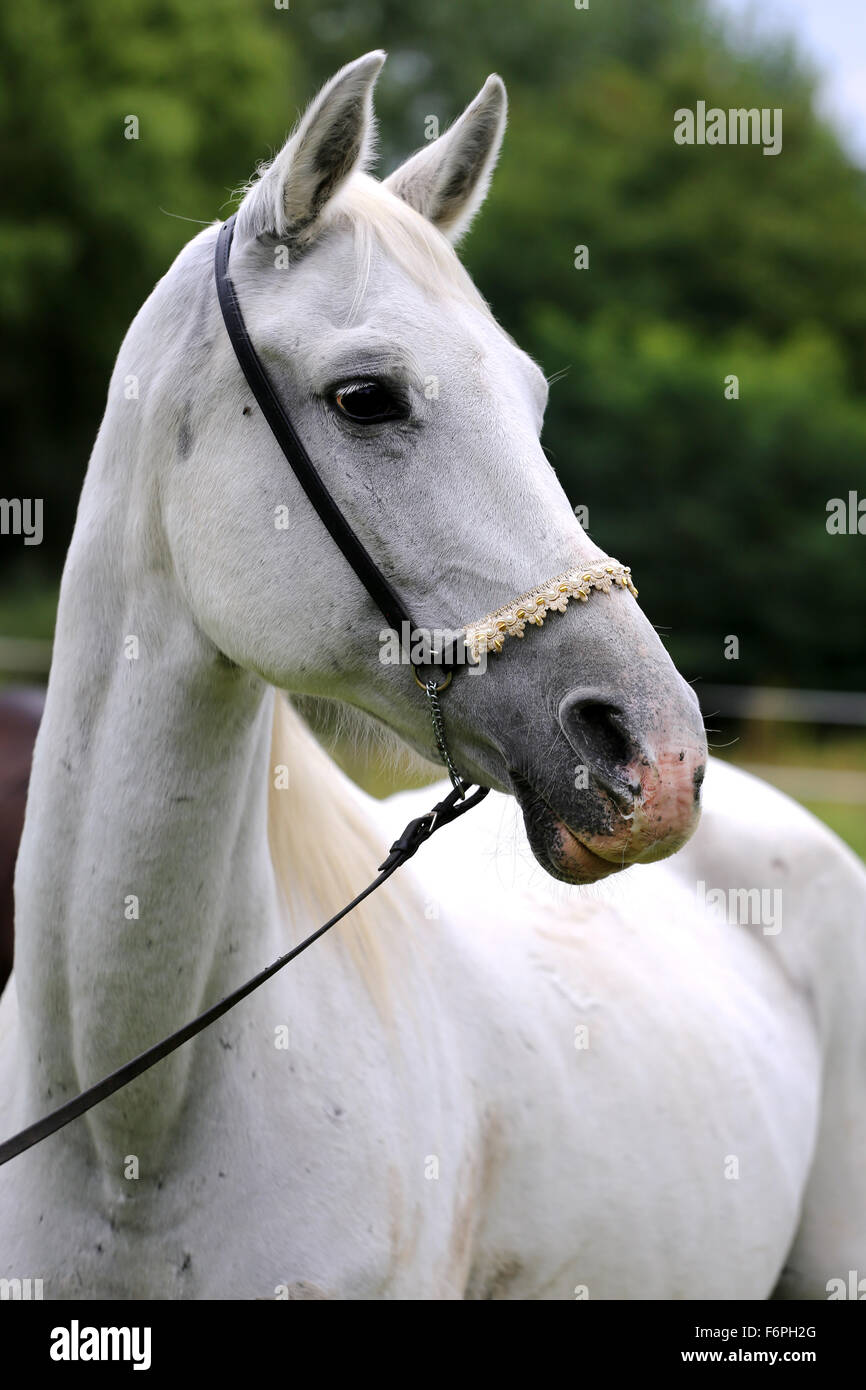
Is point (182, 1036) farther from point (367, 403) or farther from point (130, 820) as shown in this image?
point (367, 403)

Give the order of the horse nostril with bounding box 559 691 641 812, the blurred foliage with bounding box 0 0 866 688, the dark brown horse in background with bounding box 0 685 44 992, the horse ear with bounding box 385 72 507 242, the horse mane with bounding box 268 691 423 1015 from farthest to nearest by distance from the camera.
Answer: the blurred foliage with bounding box 0 0 866 688 → the dark brown horse in background with bounding box 0 685 44 992 → the horse mane with bounding box 268 691 423 1015 → the horse ear with bounding box 385 72 507 242 → the horse nostril with bounding box 559 691 641 812

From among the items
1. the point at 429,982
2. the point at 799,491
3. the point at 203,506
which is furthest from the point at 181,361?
the point at 799,491

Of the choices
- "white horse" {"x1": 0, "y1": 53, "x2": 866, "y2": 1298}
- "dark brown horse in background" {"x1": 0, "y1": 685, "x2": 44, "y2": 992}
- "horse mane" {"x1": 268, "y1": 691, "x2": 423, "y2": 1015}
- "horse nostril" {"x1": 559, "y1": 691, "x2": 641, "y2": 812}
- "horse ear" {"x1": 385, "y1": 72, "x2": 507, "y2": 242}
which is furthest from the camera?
"dark brown horse in background" {"x1": 0, "y1": 685, "x2": 44, "y2": 992}

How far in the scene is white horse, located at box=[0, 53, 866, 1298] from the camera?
1948mm

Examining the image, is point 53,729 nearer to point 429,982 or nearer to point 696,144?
point 429,982

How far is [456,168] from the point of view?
2396 millimetres

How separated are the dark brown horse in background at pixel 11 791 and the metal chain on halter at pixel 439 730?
6.80 ft

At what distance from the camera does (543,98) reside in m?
34.4

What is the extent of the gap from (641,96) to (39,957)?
31909mm

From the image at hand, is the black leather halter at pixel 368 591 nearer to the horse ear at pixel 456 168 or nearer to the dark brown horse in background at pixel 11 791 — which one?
the horse ear at pixel 456 168

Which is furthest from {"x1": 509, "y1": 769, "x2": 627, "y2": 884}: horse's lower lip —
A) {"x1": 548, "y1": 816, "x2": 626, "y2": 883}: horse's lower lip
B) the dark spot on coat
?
the dark spot on coat

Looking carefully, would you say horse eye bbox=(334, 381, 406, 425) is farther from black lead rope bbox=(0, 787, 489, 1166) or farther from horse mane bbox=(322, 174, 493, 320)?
black lead rope bbox=(0, 787, 489, 1166)

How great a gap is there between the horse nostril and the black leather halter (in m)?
0.21

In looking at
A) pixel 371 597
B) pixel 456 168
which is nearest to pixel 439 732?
pixel 371 597
